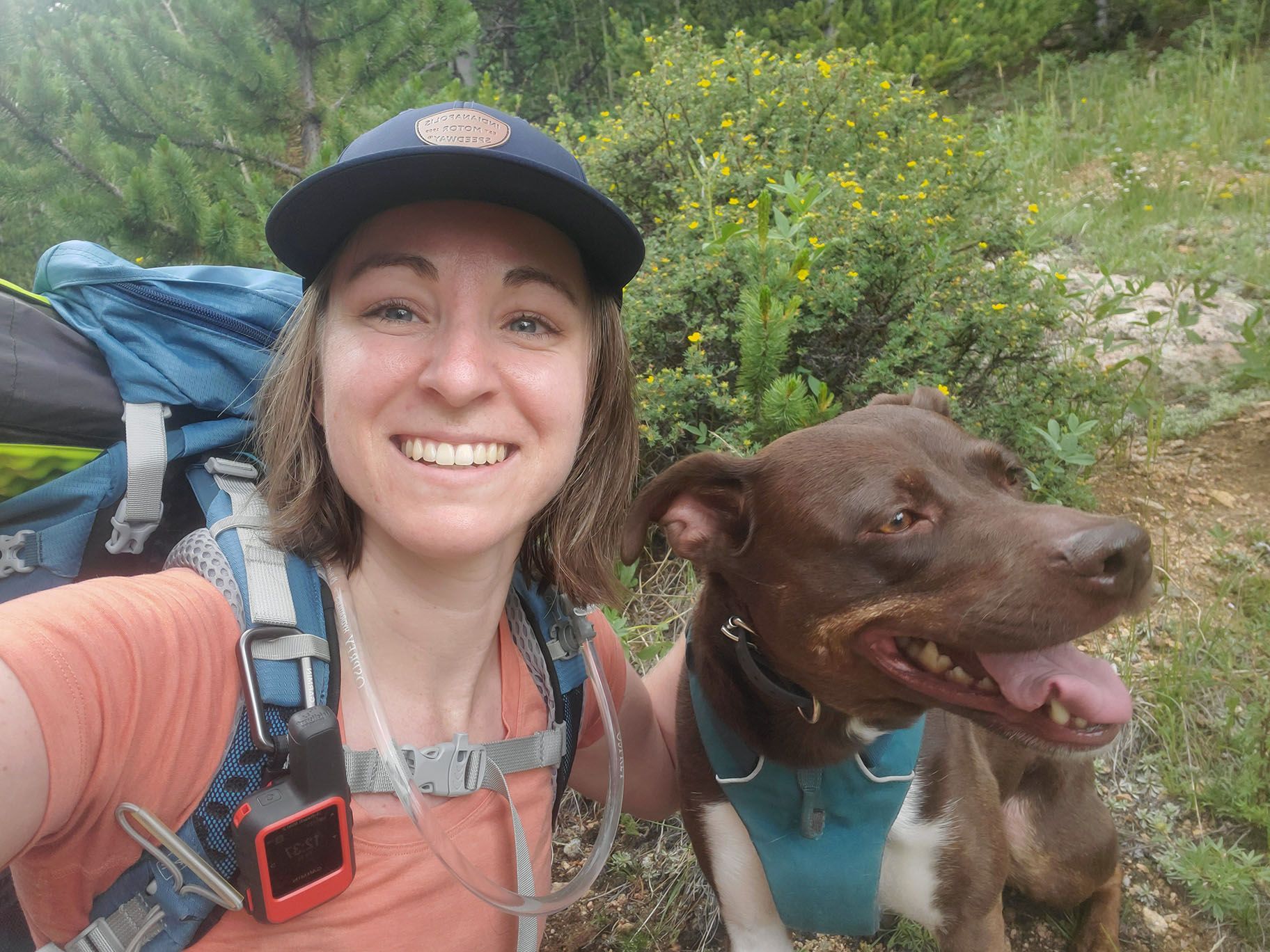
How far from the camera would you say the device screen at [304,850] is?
58.5 inches

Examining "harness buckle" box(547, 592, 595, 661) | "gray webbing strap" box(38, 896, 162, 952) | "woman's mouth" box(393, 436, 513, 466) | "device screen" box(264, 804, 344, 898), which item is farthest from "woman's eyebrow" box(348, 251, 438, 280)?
"gray webbing strap" box(38, 896, 162, 952)

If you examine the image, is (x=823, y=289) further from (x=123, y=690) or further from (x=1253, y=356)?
(x=123, y=690)

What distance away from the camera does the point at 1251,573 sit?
3.50 m

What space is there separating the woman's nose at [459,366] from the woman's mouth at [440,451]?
0.09 m

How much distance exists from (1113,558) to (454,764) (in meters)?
1.34

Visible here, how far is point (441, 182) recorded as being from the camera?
170cm

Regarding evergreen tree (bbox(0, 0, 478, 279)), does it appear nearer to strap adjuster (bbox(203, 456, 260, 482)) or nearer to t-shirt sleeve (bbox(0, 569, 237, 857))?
strap adjuster (bbox(203, 456, 260, 482))

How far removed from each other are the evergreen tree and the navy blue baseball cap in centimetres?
250

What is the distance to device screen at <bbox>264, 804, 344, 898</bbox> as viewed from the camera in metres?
1.49

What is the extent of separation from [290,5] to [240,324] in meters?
3.52

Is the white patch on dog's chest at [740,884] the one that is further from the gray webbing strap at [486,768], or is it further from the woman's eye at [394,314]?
the woman's eye at [394,314]

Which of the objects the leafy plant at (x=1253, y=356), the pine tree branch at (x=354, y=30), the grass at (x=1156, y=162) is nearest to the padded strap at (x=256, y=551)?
the pine tree branch at (x=354, y=30)

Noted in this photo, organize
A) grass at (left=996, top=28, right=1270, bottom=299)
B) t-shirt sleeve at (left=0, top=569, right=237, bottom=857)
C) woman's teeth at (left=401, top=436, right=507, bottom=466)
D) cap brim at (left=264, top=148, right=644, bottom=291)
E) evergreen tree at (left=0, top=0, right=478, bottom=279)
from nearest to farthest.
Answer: t-shirt sleeve at (left=0, top=569, right=237, bottom=857)
cap brim at (left=264, top=148, right=644, bottom=291)
woman's teeth at (left=401, top=436, right=507, bottom=466)
evergreen tree at (left=0, top=0, right=478, bottom=279)
grass at (left=996, top=28, right=1270, bottom=299)

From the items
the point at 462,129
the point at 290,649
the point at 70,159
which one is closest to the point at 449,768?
the point at 290,649
